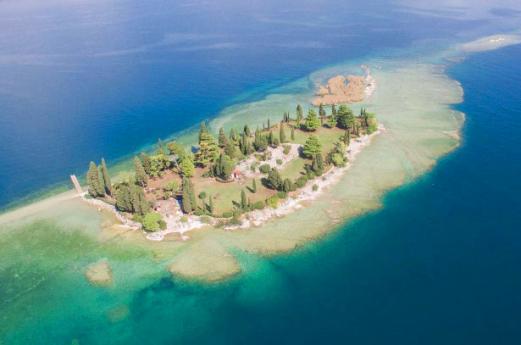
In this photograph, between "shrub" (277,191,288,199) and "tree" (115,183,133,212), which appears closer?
"tree" (115,183,133,212)

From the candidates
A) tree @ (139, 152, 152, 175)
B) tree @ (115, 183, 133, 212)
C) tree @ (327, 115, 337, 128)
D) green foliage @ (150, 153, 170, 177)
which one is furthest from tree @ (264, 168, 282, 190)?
tree @ (327, 115, 337, 128)

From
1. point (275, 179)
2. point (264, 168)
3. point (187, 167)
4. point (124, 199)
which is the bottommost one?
point (275, 179)

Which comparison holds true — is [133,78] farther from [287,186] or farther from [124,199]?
[287,186]

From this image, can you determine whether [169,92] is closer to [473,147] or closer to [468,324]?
[473,147]

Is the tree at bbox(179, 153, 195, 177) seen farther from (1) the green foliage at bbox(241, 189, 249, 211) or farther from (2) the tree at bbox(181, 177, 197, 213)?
(1) the green foliage at bbox(241, 189, 249, 211)

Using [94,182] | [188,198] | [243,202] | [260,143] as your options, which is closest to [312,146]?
[260,143]

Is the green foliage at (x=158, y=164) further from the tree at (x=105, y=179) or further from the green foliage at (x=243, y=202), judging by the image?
the green foliage at (x=243, y=202)
